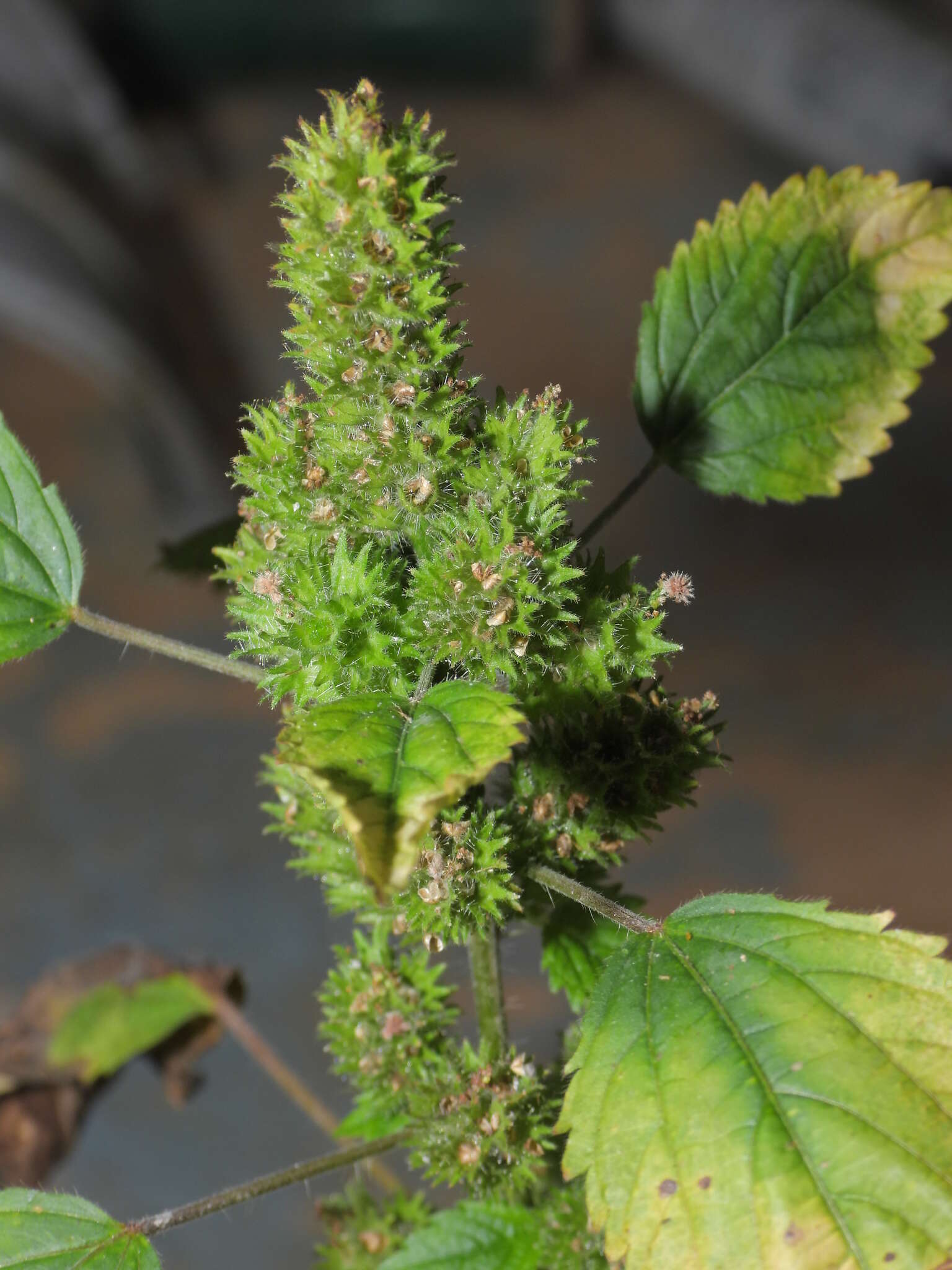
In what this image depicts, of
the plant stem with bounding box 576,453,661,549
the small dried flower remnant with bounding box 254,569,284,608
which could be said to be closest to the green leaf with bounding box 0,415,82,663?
the small dried flower remnant with bounding box 254,569,284,608

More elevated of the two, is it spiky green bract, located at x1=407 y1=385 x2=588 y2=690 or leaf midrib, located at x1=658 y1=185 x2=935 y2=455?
leaf midrib, located at x1=658 y1=185 x2=935 y2=455

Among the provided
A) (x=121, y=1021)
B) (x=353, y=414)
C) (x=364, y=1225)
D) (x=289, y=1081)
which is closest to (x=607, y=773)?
(x=353, y=414)

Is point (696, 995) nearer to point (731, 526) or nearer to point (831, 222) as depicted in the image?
point (831, 222)

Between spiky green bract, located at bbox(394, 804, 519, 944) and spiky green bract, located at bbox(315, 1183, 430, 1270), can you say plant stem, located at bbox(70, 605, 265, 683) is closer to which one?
spiky green bract, located at bbox(394, 804, 519, 944)

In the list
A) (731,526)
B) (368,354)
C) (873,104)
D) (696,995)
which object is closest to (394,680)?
(368,354)

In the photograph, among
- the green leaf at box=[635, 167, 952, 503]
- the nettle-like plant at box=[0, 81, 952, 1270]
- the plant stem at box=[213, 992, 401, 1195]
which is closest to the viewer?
the nettle-like plant at box=[0, 81, 952, 1270]

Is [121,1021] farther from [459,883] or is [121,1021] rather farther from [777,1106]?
[777,1106]

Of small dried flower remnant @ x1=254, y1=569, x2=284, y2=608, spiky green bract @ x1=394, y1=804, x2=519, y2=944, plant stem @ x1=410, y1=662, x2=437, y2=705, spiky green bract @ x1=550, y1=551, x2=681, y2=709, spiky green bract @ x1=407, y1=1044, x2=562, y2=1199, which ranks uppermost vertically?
small dried flower remnant @ x1=254, y1=569, x2=284, y2=608
